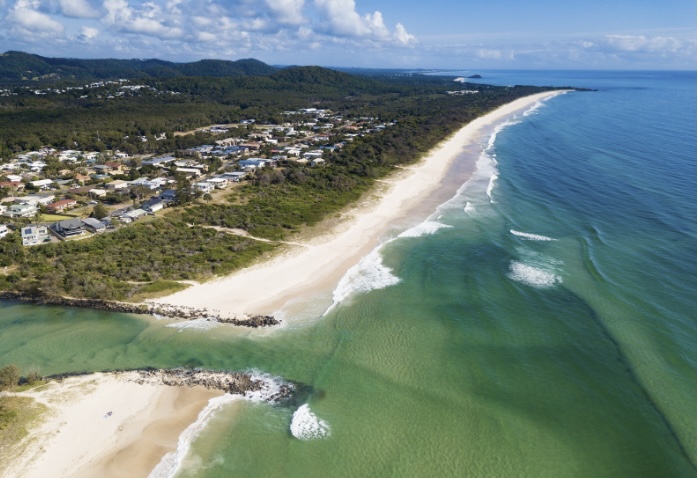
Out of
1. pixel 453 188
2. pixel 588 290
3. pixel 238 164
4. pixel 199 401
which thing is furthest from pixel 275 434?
pixel 238 164

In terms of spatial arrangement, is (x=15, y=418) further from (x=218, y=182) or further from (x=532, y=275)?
(x=218, y=182)

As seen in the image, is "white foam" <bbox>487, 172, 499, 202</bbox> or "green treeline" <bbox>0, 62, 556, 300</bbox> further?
"white foam" <bbox>487, 172, 499, 202</bbox>

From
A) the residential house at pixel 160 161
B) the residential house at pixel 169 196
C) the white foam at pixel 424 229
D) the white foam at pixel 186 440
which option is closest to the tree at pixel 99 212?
the residential house at pixel 169 196

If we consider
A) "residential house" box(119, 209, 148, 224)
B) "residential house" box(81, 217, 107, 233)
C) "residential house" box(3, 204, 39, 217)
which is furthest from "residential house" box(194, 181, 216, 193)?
"residential house" box(3, 204, 39, 217)

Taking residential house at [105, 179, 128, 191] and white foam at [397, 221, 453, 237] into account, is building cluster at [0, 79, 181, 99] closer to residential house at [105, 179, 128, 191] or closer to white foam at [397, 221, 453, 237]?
residential house at [105, 179, 128, 191]

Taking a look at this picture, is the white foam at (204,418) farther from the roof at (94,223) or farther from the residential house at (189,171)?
the residential house at (189,171)
